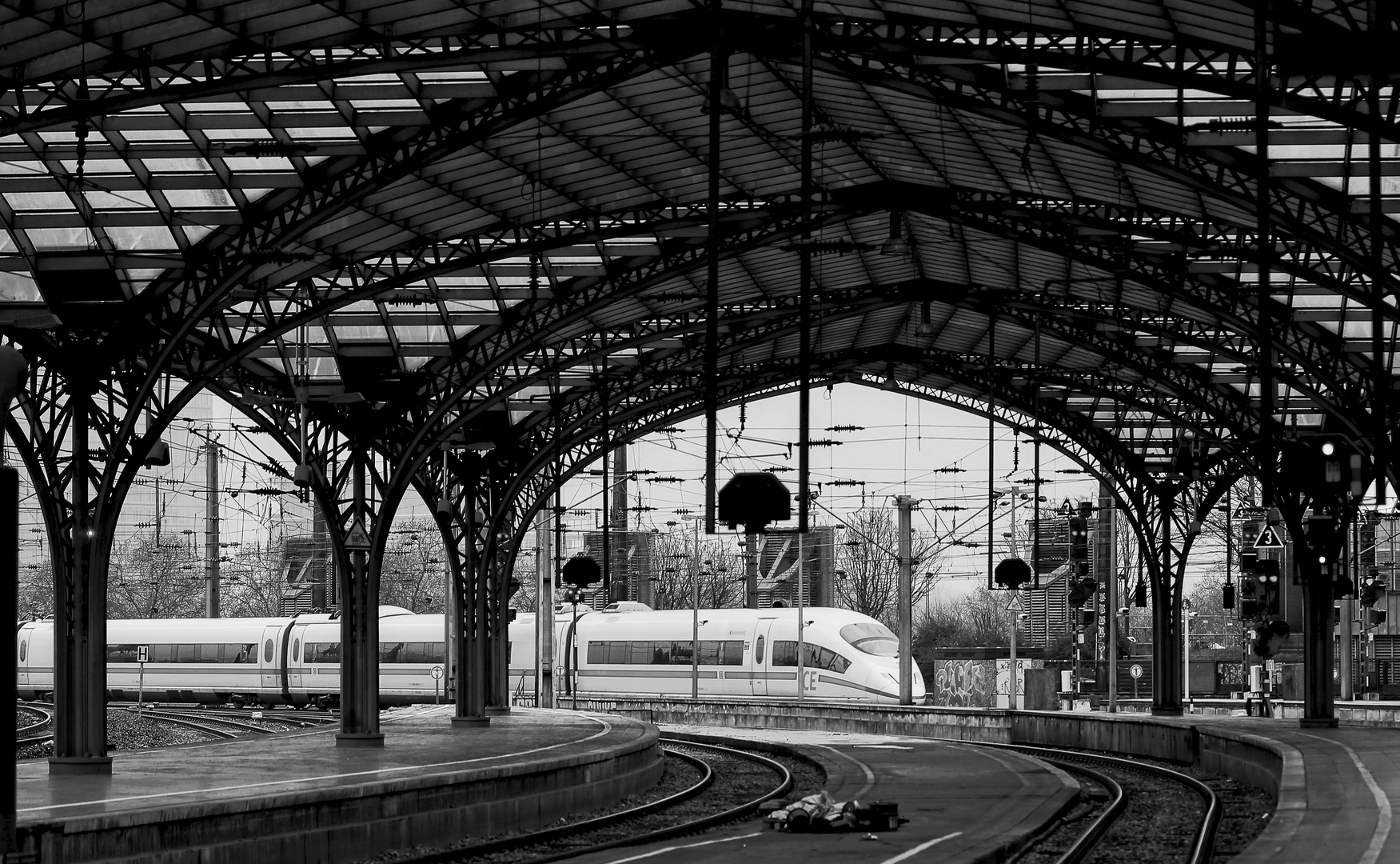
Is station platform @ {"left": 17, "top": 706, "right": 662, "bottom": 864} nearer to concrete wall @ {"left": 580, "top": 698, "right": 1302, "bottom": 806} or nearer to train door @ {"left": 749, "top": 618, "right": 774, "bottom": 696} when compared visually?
concrete wall @ {"left": 580, "top": 698, "right": 1302, "bottom": 806}

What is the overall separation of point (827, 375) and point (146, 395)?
2945 centimetres

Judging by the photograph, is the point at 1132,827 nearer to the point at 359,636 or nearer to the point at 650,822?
the point at 650,822

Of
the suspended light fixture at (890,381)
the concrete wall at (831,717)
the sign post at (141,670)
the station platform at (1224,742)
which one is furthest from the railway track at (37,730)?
the suspended light fixture at (890,381)

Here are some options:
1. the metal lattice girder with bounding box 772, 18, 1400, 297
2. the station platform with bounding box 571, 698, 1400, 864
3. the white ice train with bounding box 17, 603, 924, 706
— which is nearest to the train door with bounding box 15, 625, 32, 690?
the white ice train with bounding box 17, 603, 924, 706

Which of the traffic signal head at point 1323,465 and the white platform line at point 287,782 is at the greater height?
the traffic signal head at point 1323,465

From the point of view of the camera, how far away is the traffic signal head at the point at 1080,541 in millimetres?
50438

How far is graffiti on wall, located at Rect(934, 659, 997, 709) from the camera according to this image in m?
65.4

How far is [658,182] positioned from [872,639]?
33535 millimetres

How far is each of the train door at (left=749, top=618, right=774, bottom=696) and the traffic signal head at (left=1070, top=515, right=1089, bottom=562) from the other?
15359 millimetres

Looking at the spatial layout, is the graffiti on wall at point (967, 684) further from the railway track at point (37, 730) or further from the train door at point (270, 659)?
the railway track at point (37, 730)

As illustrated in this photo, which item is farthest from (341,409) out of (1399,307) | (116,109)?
(1399,307)

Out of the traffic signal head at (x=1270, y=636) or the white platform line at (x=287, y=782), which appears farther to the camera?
the traffic signal head at (x=1270, y=636)

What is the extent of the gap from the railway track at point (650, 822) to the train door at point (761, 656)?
894 inches

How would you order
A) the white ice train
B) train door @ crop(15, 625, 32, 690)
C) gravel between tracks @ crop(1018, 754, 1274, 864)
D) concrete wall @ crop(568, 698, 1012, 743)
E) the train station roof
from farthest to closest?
train door @ crop(15, 625, 32, 690)
the white ice train
concrete wall @ crop(568, 698, 1012, 743)
the train station roof
gravel between tracks @ crop(1018, 754, 1274, 864)
